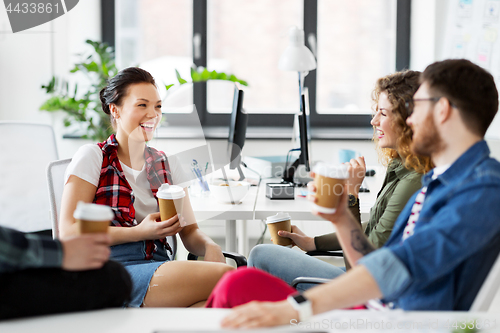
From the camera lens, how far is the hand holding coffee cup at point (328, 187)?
1.03 meters

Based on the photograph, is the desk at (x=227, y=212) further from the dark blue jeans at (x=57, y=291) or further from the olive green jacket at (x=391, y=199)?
the dark blue jeans at (x=57, y=291)

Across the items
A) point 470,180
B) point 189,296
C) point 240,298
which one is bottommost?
point 189,296

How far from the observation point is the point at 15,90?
355 centimetres

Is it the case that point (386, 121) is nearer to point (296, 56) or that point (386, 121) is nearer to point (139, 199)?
point (139, 199)

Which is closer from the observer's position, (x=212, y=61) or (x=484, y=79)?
(x=484, y=79)

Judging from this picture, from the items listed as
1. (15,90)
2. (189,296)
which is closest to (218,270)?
(189,296)

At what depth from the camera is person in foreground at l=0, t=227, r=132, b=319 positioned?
→ 0.86m

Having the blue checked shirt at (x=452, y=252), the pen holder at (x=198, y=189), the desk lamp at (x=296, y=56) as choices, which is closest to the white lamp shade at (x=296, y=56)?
the desk lamp at (x=296, y=56)

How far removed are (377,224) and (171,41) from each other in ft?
10.6

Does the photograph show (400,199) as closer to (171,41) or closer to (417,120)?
(417,120)

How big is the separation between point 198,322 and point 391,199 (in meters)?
Answer: 0.90

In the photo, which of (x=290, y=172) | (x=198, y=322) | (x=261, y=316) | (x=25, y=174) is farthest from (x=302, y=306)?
(x=25, y=174)

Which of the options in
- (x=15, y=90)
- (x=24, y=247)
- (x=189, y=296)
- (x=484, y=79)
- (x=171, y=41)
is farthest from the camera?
(x=171, y=41)

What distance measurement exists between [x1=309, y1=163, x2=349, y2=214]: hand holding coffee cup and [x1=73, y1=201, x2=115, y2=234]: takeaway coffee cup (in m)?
0.49
